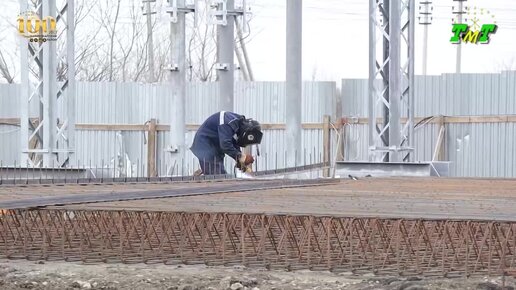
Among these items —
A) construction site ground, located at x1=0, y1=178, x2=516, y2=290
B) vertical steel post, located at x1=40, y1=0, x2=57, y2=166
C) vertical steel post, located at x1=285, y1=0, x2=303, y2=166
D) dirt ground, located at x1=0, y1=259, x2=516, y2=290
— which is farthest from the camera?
vertical steel post, located at x1=285, y1=0, x2=303, y2=166

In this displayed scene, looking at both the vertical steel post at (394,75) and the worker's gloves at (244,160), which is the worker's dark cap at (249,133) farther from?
the vertical steel post at (394,75)

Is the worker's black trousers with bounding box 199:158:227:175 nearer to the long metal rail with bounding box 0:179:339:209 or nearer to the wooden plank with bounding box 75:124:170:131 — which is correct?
the long metal rail with bounding box 0:179:339:209

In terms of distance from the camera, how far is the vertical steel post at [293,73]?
22.9 metres

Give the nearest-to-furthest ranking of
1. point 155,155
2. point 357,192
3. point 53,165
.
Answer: point 357,192 < point 53,165 < point 155,155

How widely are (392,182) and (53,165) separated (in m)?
6.49

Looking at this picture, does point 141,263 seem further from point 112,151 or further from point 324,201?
point 112,151

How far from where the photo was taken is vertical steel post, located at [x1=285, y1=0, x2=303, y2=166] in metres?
22.9

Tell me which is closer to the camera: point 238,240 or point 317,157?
point 238,240

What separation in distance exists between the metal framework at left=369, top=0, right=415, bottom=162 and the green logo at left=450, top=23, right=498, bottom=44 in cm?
2913

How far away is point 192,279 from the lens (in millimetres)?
10281

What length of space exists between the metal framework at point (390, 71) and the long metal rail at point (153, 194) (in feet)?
10.6

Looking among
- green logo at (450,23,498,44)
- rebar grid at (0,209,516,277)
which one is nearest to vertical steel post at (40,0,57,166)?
rebar grid at (0,209,516,277)

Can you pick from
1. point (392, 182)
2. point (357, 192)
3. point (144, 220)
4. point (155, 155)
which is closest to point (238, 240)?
point (144, 220)

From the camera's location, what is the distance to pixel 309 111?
30906 millimetres
